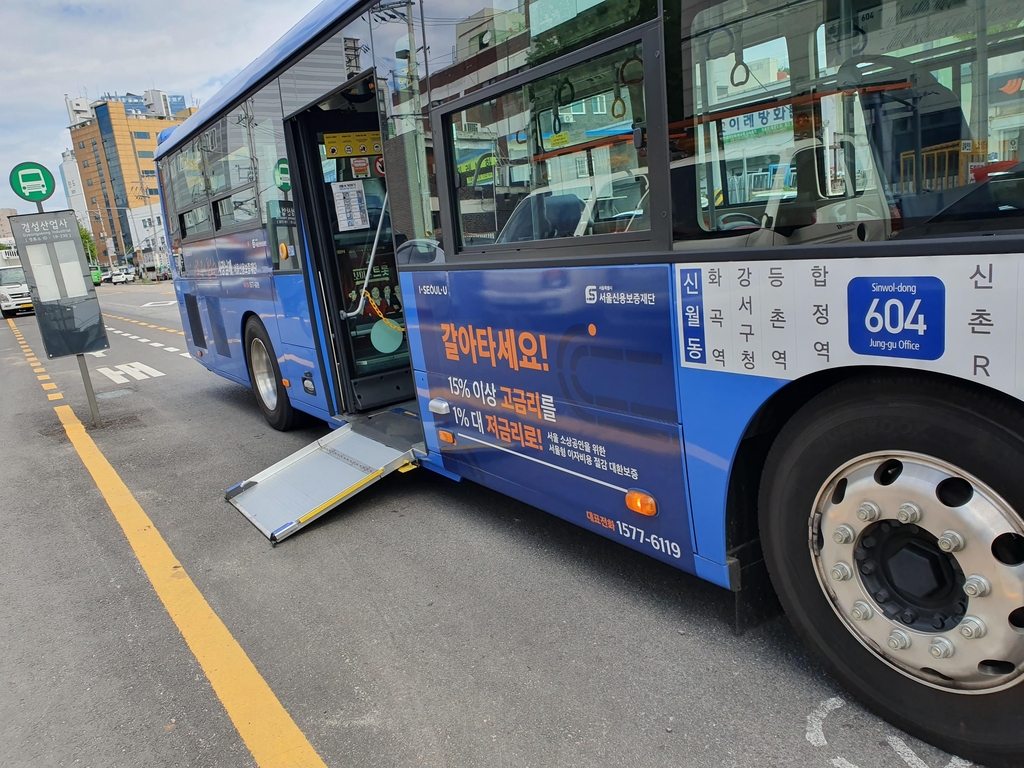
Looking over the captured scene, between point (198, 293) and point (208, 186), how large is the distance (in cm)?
157

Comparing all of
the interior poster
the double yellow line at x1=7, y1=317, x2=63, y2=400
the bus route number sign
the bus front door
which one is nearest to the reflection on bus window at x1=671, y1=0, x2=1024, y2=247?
the bus route number sign

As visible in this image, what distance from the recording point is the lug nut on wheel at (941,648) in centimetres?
188

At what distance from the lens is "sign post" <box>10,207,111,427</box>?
7.36m

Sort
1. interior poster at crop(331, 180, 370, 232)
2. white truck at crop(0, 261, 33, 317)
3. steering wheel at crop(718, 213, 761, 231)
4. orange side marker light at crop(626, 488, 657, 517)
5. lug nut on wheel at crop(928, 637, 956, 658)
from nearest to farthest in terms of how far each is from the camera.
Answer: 1. lug nut on wheel at crop(928, 637, 956, 658)
2. steering wheel at crop(718, 213, 761, 231)
3. orange side marker light at crop(626, 488, 657, 517)
4. interior poster at crop(331, 180, 370, 232)
5. white truck at crop(0, 261, 33, 317)

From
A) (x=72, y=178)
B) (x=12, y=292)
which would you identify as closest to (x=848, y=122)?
(x=12, y=292)

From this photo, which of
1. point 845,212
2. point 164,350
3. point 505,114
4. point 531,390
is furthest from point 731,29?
point 164,350

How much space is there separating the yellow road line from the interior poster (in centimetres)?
252

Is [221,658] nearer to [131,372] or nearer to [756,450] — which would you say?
[756,450]

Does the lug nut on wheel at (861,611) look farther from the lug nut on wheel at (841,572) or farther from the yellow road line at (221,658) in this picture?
the yellow road line at (221,658)

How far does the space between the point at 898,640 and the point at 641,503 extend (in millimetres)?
994

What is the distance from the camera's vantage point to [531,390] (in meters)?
3.21

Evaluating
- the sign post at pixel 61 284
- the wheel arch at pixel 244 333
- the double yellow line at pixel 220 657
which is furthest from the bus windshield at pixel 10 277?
the double yellow line at pixel 220 657

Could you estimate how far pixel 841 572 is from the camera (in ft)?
6.93

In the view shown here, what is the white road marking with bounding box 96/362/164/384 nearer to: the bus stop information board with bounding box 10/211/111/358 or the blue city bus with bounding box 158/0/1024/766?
the bus stop information board with bounding box 10/211/111/358
